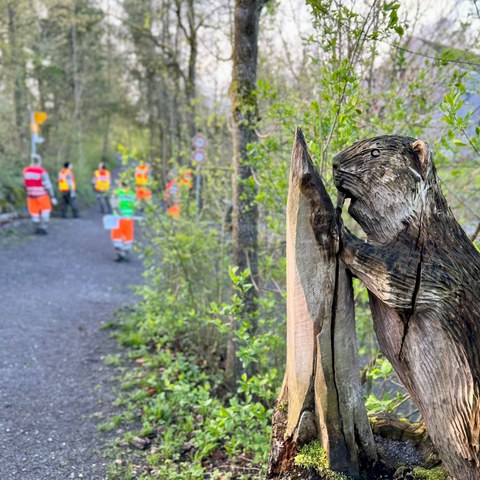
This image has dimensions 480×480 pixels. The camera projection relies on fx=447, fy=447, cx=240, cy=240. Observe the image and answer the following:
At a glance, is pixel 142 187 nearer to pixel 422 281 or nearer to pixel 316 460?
pixel 316 460

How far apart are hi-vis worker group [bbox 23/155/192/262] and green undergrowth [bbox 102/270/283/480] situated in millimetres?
1465

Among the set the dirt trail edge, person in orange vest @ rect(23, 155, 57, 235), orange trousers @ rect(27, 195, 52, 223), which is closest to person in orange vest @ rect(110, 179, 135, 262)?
the dirt trail edge

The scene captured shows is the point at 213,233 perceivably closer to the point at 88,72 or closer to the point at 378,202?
the point at 378,202

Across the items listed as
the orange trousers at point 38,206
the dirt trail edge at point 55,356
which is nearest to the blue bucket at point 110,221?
the dirt trail edge at point 55,356

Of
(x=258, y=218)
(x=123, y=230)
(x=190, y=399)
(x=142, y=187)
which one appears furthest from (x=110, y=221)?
(x=190, y=399)

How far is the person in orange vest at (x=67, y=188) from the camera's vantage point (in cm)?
1586

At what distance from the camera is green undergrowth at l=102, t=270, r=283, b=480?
3203 millimetres

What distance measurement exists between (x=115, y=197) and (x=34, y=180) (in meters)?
3.22

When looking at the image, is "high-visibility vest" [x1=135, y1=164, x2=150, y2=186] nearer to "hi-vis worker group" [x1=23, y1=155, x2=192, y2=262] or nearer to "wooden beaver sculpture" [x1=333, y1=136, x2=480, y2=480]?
"hi-vis worker group" [x1=23, y1=155, x2=192, y2=262]

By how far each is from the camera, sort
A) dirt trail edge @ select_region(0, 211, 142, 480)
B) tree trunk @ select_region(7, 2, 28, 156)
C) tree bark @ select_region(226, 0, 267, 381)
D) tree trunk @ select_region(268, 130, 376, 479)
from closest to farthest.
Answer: tree trunk @ select_region(268, 130, 376, 479) < dirt trail edge @ select_region(0, 211, 142, 480) < tree bark @ select_region(226, 0, 267, 381) < tree trunk @ select_region(7, 2, 28, 156)

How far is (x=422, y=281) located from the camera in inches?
64.8

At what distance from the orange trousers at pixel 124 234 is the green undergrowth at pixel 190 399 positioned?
4.10 meters

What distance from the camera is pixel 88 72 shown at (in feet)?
70.1

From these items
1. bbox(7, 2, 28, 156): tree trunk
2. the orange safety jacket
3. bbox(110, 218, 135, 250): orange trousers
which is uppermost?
bbox(7, 2, 28, 156): tree trunk
